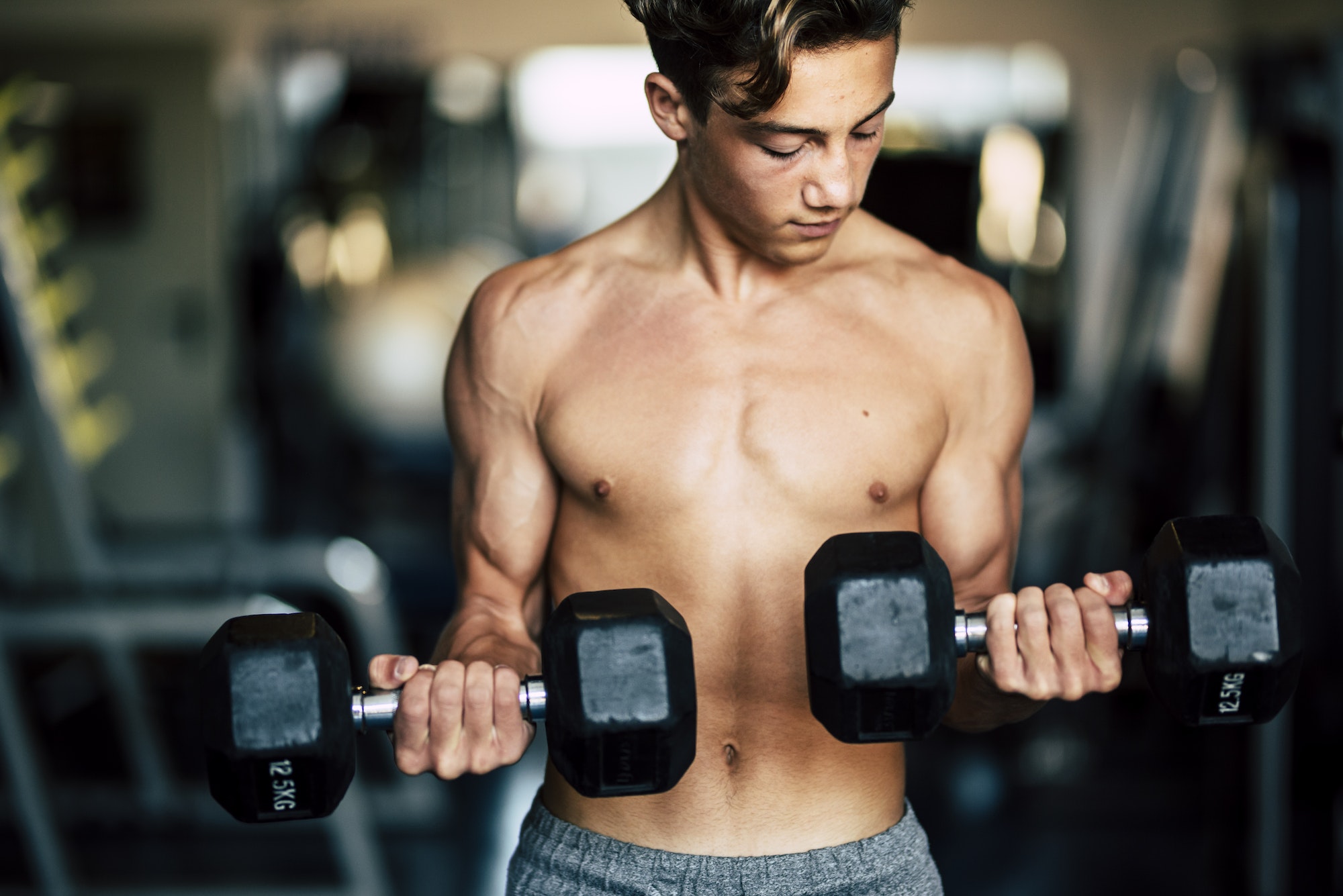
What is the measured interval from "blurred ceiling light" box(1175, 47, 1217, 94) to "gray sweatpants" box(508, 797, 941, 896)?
311cm

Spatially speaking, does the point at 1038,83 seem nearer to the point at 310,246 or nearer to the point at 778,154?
the point at 310,246

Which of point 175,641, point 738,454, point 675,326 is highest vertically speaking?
point 675,326

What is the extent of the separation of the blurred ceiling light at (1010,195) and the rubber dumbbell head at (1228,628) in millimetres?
4266

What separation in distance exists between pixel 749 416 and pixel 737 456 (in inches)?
1.6

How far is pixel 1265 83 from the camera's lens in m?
3.96

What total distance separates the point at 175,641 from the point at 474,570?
7.14 feet

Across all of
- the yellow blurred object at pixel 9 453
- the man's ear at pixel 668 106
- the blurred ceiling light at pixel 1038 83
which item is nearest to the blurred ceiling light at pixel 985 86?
the blurred ceiling light at pixel 1038 83

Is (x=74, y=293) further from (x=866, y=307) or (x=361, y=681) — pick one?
(x=866, y=307)

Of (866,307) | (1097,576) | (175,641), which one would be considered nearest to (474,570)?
(866,307)

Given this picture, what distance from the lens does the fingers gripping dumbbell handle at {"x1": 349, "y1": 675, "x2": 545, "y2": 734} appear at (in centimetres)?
Result: 106

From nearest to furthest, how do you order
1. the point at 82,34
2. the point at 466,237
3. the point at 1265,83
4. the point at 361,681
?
the point at 361,681
the point at 1265,83
the point at 82,34
the point at 466,237

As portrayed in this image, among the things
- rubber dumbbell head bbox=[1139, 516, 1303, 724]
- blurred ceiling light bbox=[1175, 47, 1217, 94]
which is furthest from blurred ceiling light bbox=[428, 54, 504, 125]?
rubber dumbbell head bbox=[1139, 516, 1303, 724]

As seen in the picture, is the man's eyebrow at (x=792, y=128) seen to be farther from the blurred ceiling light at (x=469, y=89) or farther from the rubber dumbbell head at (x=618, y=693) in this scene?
the blurred ceiling light at (x=469, y=89)

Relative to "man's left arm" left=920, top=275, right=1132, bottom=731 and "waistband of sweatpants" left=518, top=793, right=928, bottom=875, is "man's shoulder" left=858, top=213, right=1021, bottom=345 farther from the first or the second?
"waistband of sweatpants" left=518, top=793, right=928, bottom=875
